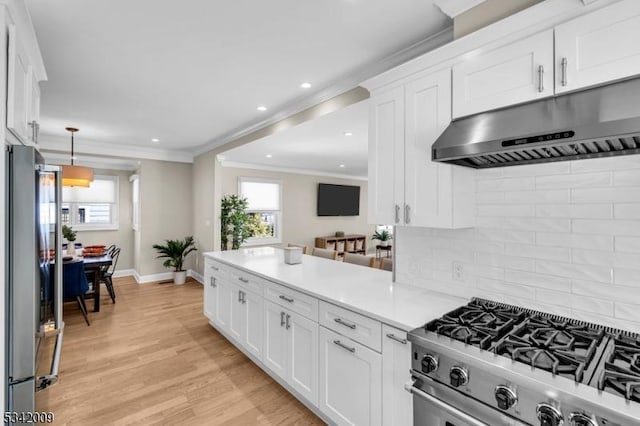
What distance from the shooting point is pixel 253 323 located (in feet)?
9.21

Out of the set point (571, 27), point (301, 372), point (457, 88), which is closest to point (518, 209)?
point (457, 88)

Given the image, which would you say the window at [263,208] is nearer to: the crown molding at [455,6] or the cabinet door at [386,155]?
the cabinet door at [386,155]

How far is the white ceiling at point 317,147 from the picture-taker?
3.50 metres

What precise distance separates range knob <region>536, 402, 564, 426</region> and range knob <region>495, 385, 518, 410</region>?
7 cm

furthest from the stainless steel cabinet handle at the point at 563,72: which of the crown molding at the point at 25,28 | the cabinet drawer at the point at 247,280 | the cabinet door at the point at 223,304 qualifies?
the cabinet door at the point at 223,304

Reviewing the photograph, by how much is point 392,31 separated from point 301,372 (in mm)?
2460

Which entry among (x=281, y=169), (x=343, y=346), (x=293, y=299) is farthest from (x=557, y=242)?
(x=281, y=169)

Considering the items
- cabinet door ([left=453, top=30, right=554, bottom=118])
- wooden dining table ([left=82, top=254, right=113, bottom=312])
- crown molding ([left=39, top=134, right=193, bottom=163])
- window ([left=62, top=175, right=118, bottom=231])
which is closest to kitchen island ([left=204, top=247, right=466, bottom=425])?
cabinet door ([left=453, top=30, right=554, bottom=118])

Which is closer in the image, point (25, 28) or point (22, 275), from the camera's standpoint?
point (22, 275)

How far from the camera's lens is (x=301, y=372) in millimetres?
2209

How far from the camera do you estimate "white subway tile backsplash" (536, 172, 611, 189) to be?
1430mm

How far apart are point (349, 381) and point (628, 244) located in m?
1.54

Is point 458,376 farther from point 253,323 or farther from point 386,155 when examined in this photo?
point 253,323

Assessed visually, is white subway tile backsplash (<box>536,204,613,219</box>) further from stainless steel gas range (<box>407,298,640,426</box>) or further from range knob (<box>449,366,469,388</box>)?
range knob (<box>449,366,469,388</box>)
